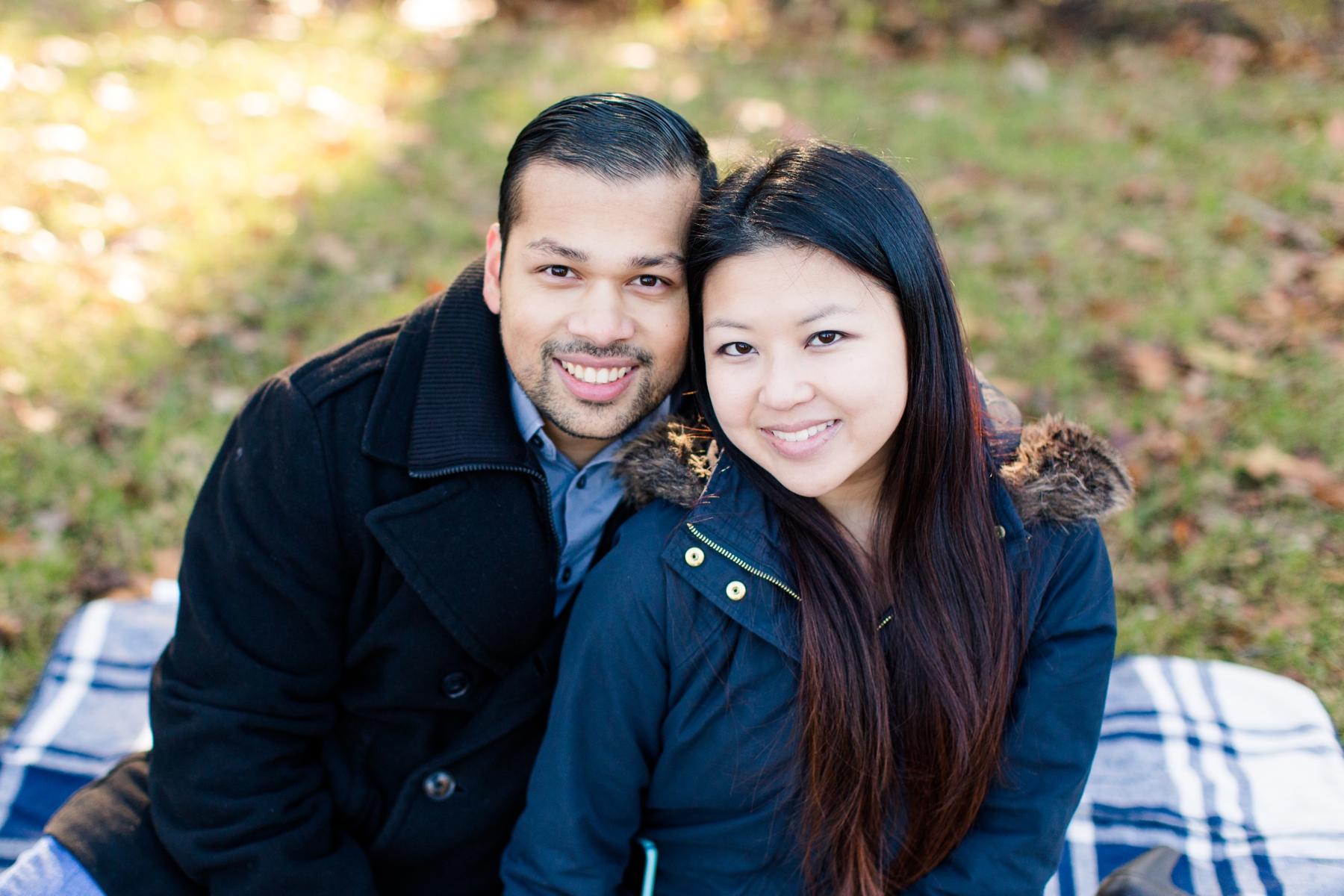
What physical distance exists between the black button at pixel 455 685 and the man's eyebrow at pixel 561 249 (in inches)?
38.7

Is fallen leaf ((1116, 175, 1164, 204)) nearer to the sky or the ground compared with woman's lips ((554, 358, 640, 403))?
nearer to the sky

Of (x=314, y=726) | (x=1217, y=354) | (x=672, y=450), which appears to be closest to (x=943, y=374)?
(x=672, y=450)

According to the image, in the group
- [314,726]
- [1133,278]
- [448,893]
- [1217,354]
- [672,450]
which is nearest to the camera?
[672,450]

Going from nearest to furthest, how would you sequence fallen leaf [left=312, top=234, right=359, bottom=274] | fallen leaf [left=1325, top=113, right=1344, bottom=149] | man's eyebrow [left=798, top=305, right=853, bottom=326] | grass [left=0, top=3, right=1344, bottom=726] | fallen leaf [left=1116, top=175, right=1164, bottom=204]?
man's eyebrow [left=798, top=305, right=853, bottom=326] < grass [left=0, top=3, right=1344, bottom=726] < fallen leaf [left=312, top=234, right=359, bottom=274] < fallen leaf [left=1116, top=175, right=1164, bottom=204] < fallen leaf [left=1325, top=113, right=1344, bottom=149]

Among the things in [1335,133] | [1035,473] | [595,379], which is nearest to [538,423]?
[595,379]

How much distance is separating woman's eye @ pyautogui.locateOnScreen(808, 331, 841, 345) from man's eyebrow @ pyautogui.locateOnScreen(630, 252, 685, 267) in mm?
417

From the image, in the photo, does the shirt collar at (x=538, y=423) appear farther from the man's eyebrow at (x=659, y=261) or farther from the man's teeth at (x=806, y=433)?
the man's teeth at (x=806, y=433)

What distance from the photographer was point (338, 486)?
2055mm

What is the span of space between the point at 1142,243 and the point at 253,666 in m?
4.54

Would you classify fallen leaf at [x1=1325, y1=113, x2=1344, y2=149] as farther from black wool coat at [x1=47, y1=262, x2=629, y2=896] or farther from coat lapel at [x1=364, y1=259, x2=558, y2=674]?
coat lapel at [x1=364, y1=259, x2=558, y2=674]

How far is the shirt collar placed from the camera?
225 centimetres

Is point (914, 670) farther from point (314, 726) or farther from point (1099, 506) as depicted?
point (314, 726)

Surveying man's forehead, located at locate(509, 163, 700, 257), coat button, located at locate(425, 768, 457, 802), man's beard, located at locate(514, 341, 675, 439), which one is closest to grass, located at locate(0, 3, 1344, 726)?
man's forehead, located at locate(509, 163, 700, 257)

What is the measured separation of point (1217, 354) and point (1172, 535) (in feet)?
3.61
